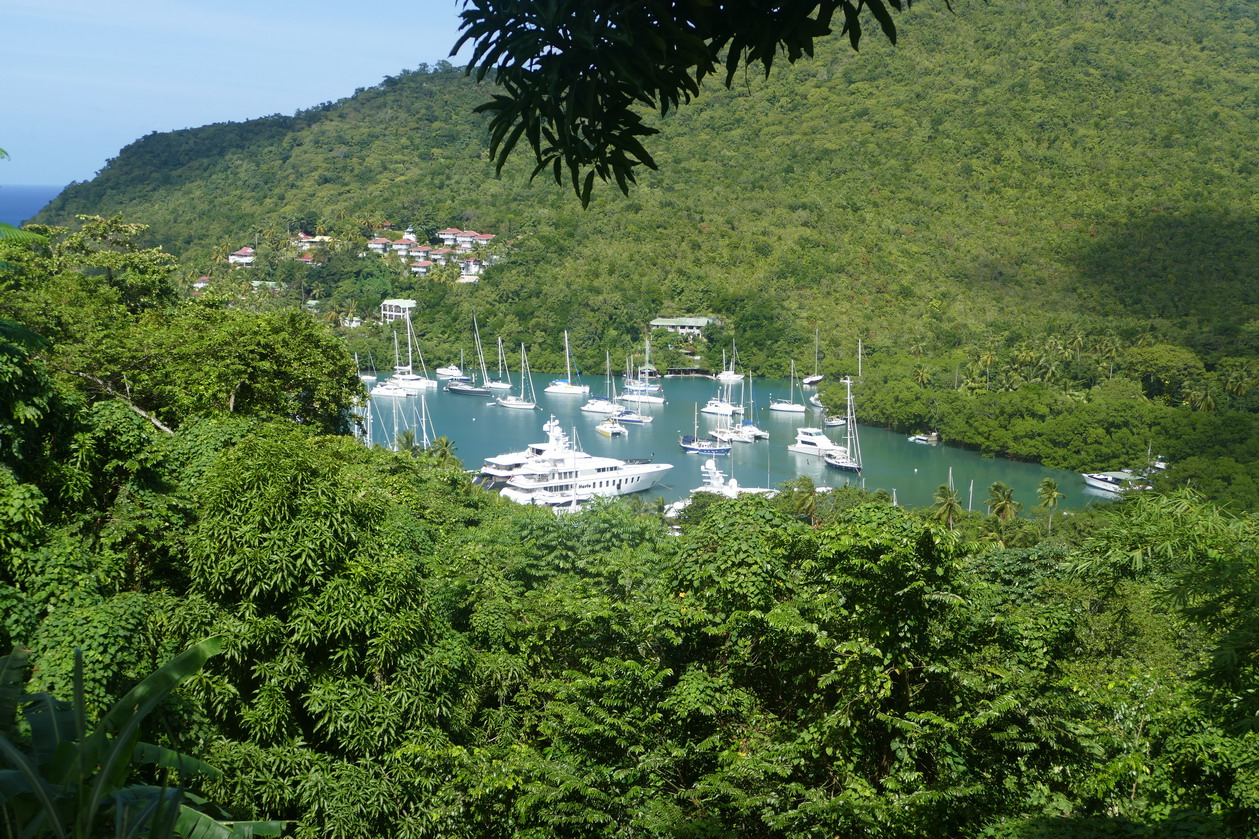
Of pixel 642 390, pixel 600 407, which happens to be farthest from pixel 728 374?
pixel 600 407

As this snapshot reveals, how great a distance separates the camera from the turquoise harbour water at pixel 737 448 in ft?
70.8

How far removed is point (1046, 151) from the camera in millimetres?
47000

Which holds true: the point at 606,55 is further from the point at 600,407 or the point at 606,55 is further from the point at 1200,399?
the point at 1200,399

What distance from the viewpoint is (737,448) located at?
24.8 meters

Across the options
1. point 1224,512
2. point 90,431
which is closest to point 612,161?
point 90,431

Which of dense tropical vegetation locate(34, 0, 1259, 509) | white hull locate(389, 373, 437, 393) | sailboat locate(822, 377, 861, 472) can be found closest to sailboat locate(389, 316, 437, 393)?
white hull locate(389, 373, 437, 393)

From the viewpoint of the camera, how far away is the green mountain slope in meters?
36.0

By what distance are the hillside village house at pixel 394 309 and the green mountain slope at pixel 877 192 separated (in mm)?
2790

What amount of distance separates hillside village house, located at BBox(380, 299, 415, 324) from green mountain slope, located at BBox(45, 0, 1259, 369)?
9.15 ft

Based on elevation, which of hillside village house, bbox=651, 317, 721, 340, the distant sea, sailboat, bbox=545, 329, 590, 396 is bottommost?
sailboat, bbox=545, 329, 590, 396

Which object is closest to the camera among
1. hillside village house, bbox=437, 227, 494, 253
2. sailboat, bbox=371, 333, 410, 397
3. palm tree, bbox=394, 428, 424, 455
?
palm tree, bbox=394, 428, 424, 455

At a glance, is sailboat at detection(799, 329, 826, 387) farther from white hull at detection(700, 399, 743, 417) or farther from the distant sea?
the distant sea

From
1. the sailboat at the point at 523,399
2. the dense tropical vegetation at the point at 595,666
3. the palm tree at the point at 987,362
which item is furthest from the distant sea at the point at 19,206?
the palm tree at the point at 987,362

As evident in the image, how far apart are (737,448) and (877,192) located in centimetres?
2498
